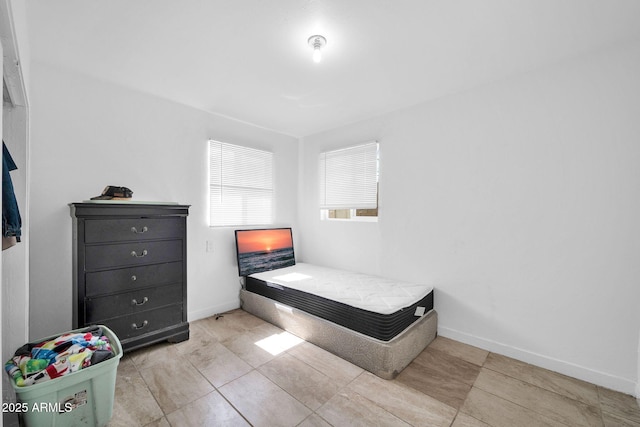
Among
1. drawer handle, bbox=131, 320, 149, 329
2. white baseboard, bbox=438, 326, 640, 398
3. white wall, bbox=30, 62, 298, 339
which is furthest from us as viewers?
drawer handle, bbox=131, 320, 149, 329

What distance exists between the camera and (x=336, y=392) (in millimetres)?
2006

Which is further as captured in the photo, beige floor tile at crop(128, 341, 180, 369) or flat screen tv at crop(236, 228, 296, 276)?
flat screen tv at crop(236, 228, 296, 276)

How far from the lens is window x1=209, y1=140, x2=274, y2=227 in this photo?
3.39 meters

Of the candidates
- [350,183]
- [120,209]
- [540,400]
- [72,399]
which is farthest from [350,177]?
[72,399]

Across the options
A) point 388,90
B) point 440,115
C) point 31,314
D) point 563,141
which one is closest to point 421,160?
point 440,115

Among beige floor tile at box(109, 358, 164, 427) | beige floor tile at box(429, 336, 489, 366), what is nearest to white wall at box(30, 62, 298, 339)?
beige floor tile at box(109, 358, 164, 427)

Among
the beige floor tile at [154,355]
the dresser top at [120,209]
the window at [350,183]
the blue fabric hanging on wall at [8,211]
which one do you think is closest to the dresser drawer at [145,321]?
the beige floor tile at [154,355]

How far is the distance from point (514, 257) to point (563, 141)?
1009mm

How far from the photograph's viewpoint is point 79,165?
97.6 inches

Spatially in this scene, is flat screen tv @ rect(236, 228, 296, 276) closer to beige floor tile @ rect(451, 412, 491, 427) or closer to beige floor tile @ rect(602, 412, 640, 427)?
beige floor tile @ rect(451, 412, 491, 427)

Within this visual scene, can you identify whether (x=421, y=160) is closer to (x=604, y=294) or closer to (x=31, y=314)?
(x=604, y=294)

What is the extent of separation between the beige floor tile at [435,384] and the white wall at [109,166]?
7.37 feet

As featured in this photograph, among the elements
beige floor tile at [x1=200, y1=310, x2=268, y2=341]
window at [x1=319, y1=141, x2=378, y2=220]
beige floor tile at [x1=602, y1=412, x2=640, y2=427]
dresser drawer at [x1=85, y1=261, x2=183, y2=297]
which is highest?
window at [x1=319, y1=141, x2=378, y2=220]

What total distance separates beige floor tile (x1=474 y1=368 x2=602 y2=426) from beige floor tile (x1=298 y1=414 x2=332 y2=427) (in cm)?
119
